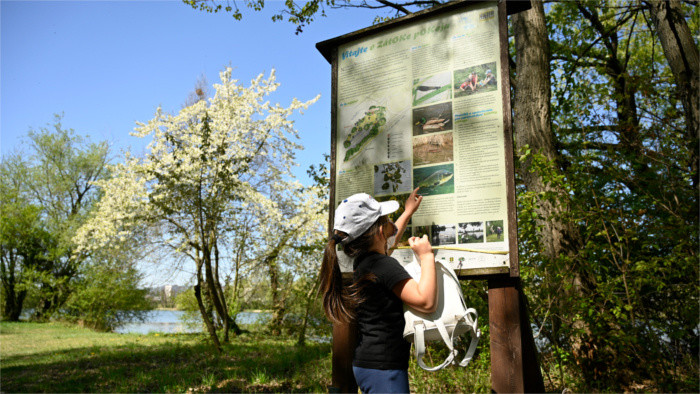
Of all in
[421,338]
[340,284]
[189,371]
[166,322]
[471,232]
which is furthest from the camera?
[166,322]

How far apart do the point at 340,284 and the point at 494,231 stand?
38.2 inches

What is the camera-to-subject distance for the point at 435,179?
2.93 meters

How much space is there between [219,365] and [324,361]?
5.84ft

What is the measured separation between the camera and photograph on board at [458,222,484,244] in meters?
2.70

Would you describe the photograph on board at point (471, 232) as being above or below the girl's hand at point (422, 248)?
above

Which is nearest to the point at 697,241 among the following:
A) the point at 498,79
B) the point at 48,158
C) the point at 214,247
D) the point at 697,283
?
the point at 697,283

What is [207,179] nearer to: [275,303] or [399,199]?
[275,303]

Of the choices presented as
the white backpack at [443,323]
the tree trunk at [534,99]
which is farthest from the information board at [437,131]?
the tree trunk at [534,99]

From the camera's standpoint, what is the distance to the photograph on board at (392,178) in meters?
Result: 3.06

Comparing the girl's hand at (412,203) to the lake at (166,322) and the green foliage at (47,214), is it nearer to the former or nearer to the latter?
the lake at (166,322)

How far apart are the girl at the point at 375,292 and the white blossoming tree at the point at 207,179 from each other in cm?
891

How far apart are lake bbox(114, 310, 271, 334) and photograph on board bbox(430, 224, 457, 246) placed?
12.6 metres

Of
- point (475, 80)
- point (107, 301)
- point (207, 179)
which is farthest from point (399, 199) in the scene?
point (107, 301)

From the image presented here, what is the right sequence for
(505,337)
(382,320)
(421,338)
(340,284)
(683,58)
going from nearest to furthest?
(421,338), (382,320), (340,284), (505,337), (683,58)
